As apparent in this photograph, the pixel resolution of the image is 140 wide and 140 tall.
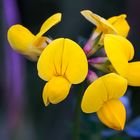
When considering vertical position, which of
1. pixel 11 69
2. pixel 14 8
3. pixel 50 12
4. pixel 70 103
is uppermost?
pixel 14 8

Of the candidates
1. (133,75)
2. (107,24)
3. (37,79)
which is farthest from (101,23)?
(37,79)

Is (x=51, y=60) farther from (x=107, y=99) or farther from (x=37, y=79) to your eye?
(x=37, y=79)

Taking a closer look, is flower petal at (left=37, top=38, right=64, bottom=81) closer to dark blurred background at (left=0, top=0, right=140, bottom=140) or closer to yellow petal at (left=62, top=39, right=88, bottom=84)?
yellow petal at (left=62, top=39, right=88, bottom=84)

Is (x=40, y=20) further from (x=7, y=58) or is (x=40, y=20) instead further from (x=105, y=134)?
(x=105, y=134)

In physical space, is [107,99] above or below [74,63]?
below

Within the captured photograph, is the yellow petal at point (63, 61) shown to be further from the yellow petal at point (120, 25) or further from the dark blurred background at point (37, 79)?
the dark blurred background at point (37, 79)

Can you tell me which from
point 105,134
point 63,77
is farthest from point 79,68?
point 105,134
